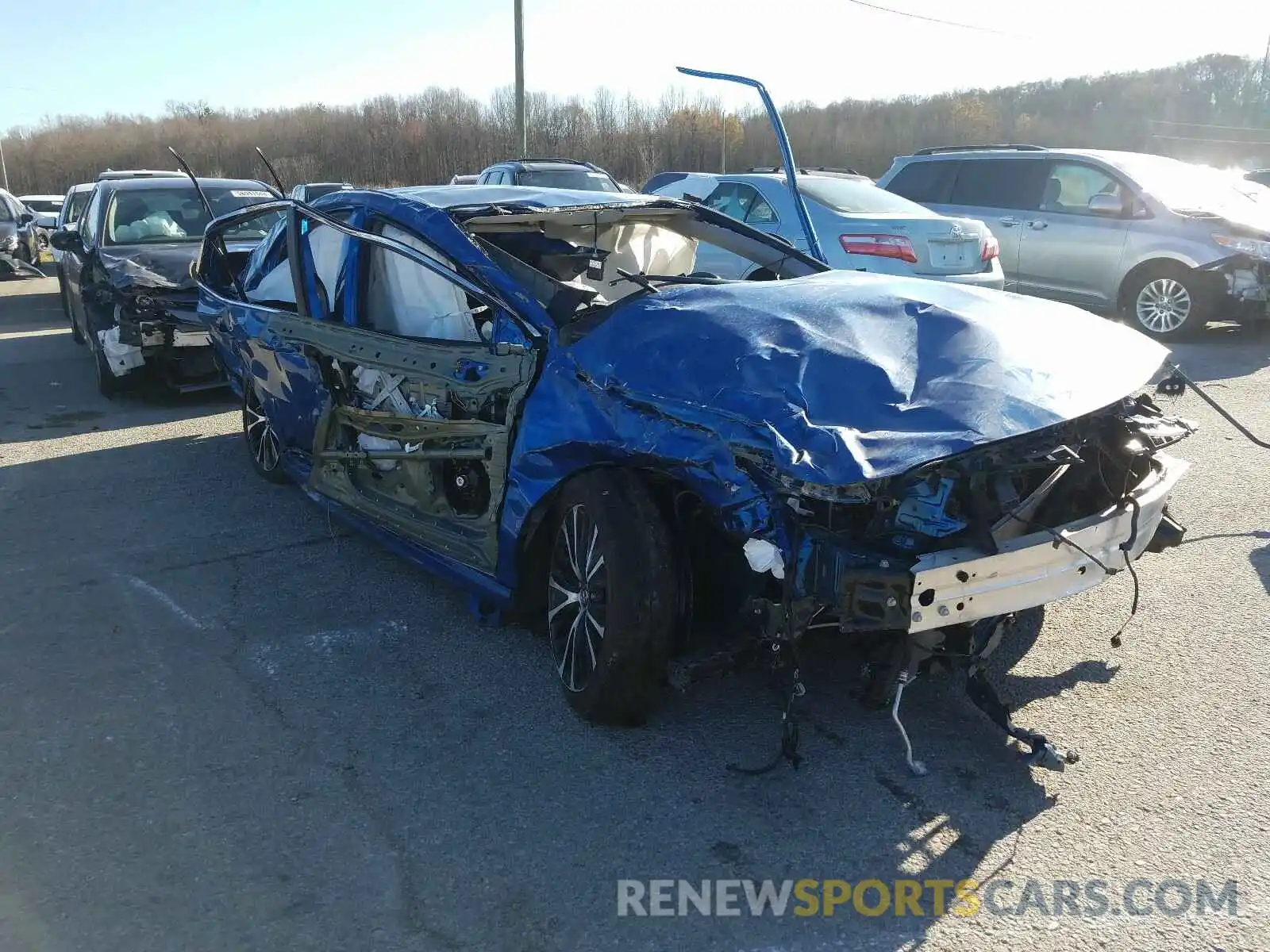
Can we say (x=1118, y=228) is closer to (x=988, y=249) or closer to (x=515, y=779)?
(x=988, y=249)

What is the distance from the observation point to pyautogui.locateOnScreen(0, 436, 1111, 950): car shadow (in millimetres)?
2695

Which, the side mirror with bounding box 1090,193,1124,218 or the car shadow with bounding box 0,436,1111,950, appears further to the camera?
the side mirror with bounding box 1090,193,1124,218

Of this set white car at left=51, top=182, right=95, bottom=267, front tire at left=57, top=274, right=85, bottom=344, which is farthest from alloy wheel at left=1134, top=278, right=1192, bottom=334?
white car at left=51, top=182, right=95, bottom=267

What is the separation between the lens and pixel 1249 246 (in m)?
9.90

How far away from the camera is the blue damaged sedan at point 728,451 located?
2900 millimetres

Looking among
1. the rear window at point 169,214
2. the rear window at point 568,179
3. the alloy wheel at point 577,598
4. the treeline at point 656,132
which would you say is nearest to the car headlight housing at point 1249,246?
the rear window at point 568,179

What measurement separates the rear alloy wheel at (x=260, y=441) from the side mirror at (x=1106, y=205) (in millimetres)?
8592

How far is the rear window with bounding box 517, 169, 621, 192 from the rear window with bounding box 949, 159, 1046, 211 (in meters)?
4.24

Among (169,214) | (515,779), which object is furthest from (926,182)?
(515,779)

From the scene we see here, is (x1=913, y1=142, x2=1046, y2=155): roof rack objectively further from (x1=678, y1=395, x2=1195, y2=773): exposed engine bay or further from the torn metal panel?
(x1=678, y1=395, x2=1195, y2=773): exposed engine bay

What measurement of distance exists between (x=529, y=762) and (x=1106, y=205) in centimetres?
965

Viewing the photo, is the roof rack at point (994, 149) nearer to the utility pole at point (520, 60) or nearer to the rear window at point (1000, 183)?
the rear window at point (1000, 183)

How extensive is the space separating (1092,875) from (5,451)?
24.1 feet

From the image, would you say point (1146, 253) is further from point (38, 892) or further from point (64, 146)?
point (64, 146)
